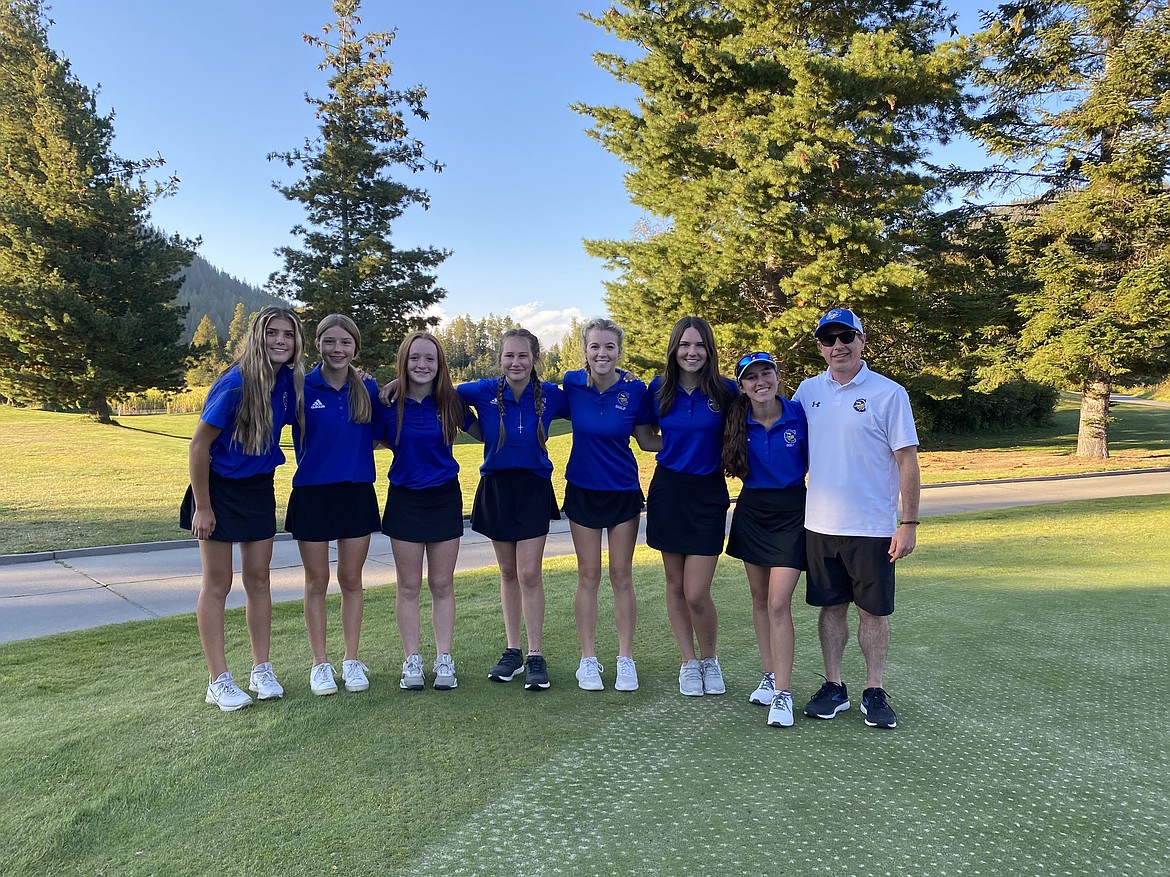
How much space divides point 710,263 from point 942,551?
12190 mm

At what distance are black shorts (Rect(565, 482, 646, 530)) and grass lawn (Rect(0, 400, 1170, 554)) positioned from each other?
7.89 meters

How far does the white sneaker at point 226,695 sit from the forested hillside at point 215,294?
5819 inches

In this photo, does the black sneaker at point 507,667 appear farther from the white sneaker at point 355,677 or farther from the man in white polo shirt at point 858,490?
the man in white polo shirt at point 858,490

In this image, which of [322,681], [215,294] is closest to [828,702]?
[322,681]

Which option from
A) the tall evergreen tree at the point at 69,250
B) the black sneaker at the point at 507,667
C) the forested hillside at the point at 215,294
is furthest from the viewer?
the forested hillside at the point at 215,294

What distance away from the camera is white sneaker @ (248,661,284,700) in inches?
150

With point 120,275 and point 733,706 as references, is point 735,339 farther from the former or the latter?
point 120,275

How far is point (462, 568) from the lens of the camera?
839cm

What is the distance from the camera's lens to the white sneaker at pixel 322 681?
3863mm

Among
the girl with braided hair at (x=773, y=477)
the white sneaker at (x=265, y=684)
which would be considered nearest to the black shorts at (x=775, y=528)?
the girl with braided hair at (x=773, y=477)

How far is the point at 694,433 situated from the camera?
3730 mm

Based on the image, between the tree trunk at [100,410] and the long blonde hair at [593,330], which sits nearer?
the long blonde hair at [593,330]

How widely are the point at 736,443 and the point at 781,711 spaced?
1277mm

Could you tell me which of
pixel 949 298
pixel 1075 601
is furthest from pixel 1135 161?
pixel 1075 601
